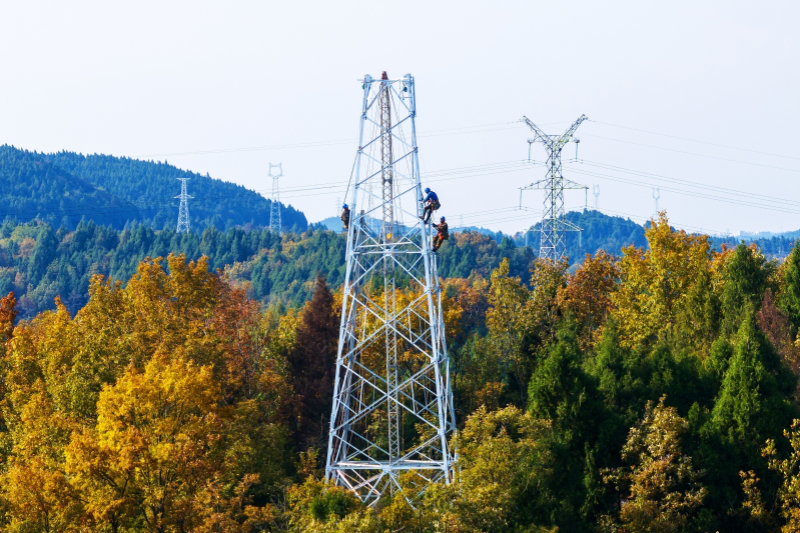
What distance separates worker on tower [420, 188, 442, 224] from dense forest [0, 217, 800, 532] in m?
7.00

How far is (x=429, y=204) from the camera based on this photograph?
38.2 meters

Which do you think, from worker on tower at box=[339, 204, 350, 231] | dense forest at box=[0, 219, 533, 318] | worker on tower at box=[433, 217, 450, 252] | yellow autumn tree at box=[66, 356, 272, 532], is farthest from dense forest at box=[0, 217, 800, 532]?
dense forest at box=[0, 219, 533, 318]

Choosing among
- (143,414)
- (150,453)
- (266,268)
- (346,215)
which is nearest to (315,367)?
(143,414)

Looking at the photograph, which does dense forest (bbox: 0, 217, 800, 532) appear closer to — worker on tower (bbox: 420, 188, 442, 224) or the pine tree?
the pine tree

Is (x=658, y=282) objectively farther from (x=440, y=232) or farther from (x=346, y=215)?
(x=346, y=215)

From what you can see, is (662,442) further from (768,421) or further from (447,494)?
(447,494)

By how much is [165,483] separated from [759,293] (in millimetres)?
28106

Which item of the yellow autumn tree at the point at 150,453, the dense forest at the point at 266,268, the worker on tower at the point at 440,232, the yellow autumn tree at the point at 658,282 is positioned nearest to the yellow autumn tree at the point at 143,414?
the yellow autumn tree at the point at 150,453

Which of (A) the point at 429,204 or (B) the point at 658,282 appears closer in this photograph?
(A) the point at 429,204

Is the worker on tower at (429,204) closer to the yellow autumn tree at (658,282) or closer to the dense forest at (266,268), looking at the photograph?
the yellow autumn tree at (658,282)

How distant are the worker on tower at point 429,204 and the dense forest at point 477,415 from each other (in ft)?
22.9

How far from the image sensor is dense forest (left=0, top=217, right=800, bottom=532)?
34062 millimetres

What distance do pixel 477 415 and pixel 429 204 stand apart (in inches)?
325

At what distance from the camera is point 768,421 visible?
37.8 metres
